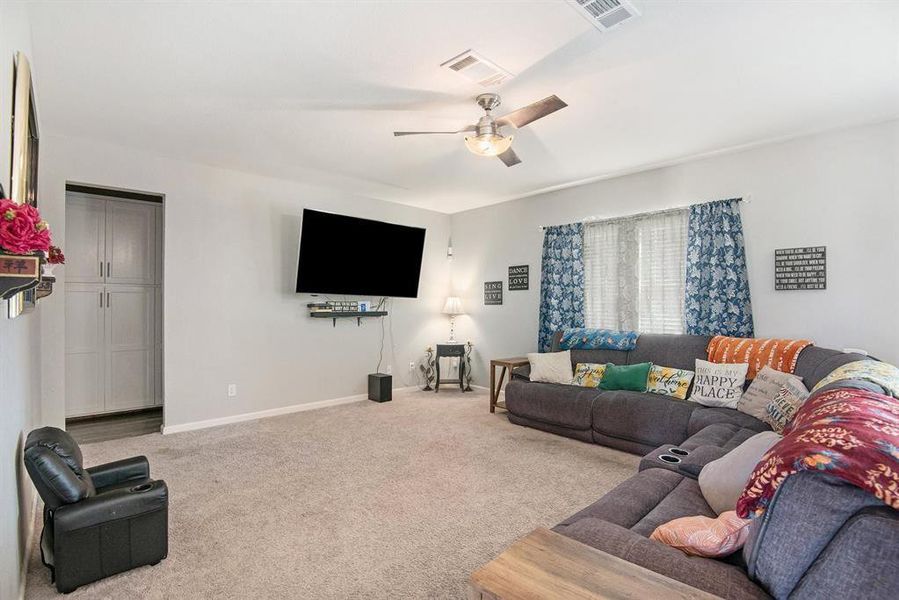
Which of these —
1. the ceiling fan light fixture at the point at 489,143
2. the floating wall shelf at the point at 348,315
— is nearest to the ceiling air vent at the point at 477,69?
the ceiling fan light fixture at the point at 489,143

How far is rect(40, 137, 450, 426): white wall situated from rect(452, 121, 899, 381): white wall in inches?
117

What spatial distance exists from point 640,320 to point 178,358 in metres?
4.80

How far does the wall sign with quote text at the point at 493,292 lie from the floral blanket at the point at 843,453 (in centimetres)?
486

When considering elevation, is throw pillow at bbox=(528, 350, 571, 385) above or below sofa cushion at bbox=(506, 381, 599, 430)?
above

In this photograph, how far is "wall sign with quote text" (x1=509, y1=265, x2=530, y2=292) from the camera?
5839 millimetres

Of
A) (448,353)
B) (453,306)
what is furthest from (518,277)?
(448,353)

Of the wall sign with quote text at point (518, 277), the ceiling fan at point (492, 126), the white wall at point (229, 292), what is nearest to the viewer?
the ceiling fan at point (492, 126)

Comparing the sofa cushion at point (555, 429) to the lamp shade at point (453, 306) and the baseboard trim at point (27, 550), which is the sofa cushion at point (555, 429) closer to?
the lamp shade at point (453, 306)

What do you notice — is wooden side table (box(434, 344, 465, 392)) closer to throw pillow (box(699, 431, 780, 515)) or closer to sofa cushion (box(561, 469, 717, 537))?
sofa cushion (box(561, 469, 717, 537))

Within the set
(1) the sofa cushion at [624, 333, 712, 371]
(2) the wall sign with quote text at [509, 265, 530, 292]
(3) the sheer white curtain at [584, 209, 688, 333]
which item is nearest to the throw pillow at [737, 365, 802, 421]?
(1) the sofa cushion at [624, 333, 712, 371]

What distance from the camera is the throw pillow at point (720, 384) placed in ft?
11.5

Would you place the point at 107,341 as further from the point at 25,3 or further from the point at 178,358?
the point at 25,3

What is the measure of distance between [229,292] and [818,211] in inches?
220

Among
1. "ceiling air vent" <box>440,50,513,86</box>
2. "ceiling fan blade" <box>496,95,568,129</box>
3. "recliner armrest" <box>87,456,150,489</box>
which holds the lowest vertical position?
"recliner armrest" <box>87,456,150,489</box>
